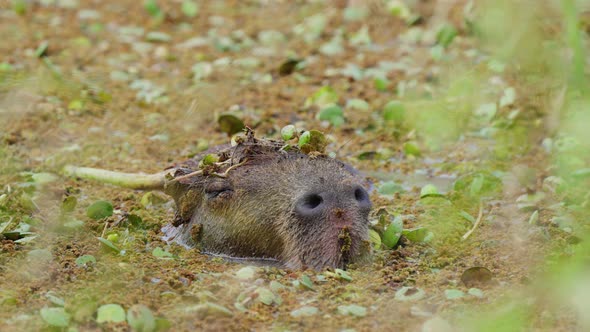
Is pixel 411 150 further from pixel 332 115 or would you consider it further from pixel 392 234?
pixel 392 234

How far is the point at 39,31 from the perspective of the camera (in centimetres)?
1041

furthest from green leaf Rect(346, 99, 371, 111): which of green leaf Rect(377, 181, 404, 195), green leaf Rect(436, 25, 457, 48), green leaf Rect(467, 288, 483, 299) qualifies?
green leaf Rect(467, 288, 483, 299)

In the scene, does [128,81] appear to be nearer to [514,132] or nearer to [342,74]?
[342,74]

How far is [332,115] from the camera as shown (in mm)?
7891

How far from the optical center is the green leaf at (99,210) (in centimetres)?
602

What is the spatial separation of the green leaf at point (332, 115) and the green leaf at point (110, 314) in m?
3.60

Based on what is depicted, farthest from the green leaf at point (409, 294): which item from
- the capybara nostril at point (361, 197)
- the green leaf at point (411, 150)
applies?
the green leaf at point (411, 150)

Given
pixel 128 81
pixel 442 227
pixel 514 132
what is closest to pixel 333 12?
pixel 128 81

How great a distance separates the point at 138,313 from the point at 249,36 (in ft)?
20.6

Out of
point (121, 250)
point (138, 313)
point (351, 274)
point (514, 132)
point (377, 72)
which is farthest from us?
point (377, 72)

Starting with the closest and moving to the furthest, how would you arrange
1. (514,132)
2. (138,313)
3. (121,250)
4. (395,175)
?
(138,313) < (121,250) < (395,175) < (514,132)

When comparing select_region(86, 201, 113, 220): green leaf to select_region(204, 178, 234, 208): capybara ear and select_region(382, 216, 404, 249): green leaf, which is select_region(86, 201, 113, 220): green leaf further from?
select_region(382, 216, 404, 249): green leaf

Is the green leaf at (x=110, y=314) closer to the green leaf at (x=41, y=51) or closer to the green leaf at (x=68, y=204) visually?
the green leaf at (x=68, y=204)

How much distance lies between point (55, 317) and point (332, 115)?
3848 mm
